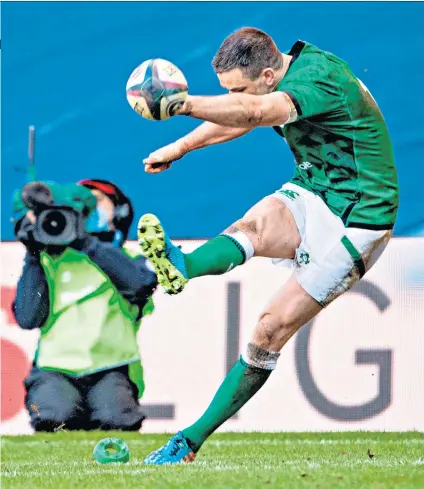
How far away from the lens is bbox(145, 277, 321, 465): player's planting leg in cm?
567

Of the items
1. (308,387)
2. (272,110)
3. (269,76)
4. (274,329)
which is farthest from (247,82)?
(308,387)

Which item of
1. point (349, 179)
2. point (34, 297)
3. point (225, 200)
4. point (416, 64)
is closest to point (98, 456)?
point (349, 179)

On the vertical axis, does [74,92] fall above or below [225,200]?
above

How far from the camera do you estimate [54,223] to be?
7871mm

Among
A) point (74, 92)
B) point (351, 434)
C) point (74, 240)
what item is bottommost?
point (351, 434)

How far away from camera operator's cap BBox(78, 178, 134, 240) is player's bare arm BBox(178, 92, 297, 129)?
10.1 feet

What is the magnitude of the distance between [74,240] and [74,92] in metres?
1.02

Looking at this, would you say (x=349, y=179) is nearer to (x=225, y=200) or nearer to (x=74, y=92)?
(x=225, y=200)

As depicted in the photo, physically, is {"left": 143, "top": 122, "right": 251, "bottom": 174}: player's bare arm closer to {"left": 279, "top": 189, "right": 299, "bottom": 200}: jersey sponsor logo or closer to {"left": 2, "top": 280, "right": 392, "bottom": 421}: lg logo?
{"left": 279, "top": 189, "right": 299, "bottom": 200}: jersey sponsor logo

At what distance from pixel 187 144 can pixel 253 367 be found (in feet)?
3.42

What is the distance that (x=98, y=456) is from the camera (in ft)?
19.0

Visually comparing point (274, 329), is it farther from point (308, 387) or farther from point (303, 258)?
point (308, 387)

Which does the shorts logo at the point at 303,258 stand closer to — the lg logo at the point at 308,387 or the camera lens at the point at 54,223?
the lg logo at the point at 308,387

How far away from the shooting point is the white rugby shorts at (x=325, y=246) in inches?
222
